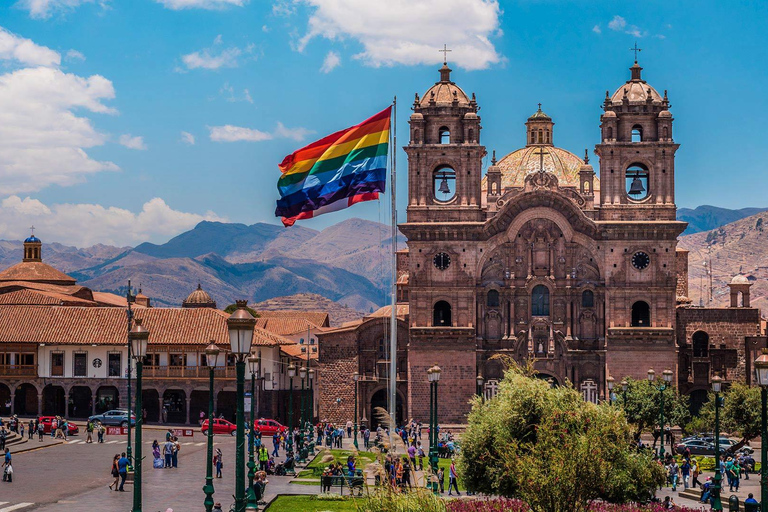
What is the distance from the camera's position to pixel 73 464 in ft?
172

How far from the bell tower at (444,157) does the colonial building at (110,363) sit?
1146cm

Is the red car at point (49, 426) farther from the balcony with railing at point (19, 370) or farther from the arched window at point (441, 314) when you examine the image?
the arched window at point (441, 314)

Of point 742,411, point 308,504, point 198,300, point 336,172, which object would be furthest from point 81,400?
point 336,172

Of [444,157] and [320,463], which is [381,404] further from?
[320,463]

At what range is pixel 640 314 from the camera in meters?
76.6

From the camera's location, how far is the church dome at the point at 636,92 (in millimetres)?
77438

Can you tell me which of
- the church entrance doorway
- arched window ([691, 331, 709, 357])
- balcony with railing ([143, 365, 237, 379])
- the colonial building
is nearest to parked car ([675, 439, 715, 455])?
arched window ([691, 331, 709, 357])

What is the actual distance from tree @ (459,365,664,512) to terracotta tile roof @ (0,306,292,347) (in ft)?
136

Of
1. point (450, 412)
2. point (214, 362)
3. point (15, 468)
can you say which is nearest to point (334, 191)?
point (214, 362)

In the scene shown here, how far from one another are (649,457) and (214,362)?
1269 cm

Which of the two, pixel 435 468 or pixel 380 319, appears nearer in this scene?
pixel 435 468

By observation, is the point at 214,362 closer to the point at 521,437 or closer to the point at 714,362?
the point at 521,437

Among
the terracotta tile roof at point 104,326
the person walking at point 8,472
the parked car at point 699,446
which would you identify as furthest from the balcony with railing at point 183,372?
the person walking at point 8,472

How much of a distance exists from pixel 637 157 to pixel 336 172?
44956mm
